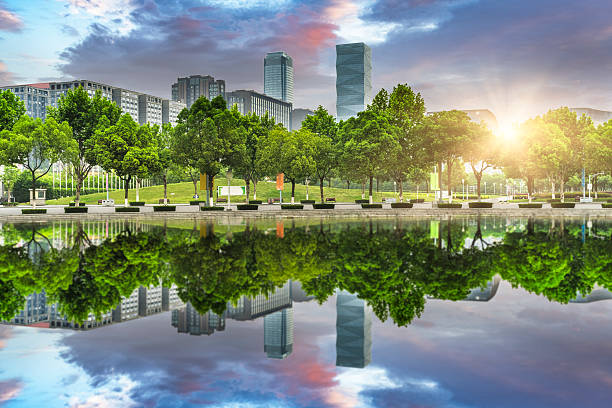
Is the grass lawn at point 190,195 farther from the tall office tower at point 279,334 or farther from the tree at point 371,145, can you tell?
the tall office tower at point 279,334

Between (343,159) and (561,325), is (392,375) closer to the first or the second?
(561,325)

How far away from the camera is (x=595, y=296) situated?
12.7 metres

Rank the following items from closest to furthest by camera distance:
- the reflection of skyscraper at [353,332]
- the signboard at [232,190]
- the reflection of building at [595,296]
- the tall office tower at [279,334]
Answer: the reflection of skyscraper at [353,332]
the tall office tower at [279,334]
the reflection of building at [595,296]
the signboard at [232,190]

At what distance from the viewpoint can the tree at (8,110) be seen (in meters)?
68.9

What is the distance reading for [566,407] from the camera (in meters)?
6.12

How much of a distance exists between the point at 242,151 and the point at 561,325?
50.7m

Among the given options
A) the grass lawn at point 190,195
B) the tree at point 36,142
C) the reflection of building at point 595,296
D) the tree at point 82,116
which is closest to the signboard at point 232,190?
the grass lawn at point 190,195

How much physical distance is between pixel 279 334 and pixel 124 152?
5906cm

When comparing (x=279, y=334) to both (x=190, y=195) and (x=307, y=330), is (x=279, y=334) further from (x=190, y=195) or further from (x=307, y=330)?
(x=190, y=195)

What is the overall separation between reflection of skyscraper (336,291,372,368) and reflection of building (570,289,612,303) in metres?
5.74

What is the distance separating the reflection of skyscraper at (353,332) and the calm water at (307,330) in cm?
5

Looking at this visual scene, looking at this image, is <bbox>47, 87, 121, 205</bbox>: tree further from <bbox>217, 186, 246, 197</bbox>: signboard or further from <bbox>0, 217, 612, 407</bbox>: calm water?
<bbox>0, 217, 612, 407</bbox>: calm water

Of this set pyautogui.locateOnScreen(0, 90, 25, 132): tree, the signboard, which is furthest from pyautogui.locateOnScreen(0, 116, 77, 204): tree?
the signboard

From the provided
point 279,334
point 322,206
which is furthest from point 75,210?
point 279,334
